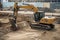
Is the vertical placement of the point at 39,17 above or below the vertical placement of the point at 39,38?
above

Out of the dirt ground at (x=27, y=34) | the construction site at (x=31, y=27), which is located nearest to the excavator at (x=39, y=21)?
the construction site at (x=31, y=27)

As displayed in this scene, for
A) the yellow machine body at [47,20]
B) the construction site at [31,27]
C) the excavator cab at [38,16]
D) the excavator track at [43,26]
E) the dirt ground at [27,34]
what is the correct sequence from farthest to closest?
the excavator cab at [38,16]
the excavator track at [43,26]
the yellow machine body at [47,20]
the construction site at [31,27]
the dirt ground at [27,34]

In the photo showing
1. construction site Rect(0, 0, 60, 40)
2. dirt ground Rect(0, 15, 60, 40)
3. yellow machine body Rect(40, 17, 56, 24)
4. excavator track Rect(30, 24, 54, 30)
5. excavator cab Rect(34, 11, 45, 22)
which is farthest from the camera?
excavator cab Rect(34, 11, 45, 22)

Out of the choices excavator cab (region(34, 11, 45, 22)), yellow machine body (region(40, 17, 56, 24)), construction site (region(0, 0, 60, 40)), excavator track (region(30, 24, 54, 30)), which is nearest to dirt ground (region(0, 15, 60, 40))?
construction site (region(0, 0, 60, 40))

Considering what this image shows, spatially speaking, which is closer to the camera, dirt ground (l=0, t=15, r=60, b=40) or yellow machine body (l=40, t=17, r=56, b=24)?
dirt ground (l=0, t=15, r=60, b=40)

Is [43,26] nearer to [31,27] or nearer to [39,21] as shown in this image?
[39,21]

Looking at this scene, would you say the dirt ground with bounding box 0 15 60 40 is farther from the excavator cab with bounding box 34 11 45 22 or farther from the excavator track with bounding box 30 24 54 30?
the excavator cab with bounding box 34 11 45 22

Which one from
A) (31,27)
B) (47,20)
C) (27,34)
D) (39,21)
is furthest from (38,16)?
(27,34)

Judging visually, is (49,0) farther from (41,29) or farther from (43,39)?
(43,39)

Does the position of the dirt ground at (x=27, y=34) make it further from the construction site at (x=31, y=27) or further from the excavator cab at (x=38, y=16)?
the excavator cab at (x=38, y=16)

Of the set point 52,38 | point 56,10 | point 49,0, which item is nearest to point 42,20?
point 52,38

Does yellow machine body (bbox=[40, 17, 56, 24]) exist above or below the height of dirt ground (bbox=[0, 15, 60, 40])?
above

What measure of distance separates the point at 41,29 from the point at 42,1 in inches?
511

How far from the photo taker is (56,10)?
21.5 metres
